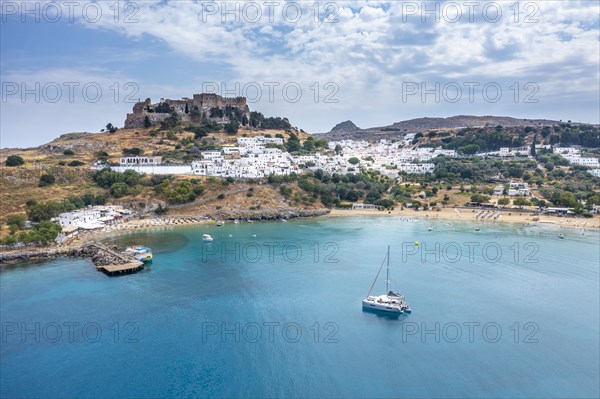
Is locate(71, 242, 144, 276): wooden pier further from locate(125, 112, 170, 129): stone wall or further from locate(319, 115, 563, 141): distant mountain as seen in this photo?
locate(319, 115, 563, 141): distant mountain

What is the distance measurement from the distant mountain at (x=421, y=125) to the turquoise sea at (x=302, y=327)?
4837 inches

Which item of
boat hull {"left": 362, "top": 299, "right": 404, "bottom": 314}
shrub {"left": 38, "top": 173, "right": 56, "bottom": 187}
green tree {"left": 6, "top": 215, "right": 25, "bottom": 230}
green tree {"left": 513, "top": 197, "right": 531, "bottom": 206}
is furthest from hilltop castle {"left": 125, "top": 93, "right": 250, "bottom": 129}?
boat hull {"left": 362, "top": 299, "right": 404, "bottom": 314}

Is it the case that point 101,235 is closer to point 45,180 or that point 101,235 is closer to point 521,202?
point 45,180

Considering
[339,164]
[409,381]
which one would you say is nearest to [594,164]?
[339,164]

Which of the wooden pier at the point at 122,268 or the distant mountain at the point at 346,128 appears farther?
the distant mountain at the point at 346,128

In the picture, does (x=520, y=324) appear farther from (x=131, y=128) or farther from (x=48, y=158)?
(x=131, y=128)

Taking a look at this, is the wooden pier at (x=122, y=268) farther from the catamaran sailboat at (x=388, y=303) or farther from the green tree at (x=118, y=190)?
the green tree at (x=118, y=190)

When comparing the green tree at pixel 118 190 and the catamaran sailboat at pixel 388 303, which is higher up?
the green tree at pixel 118 190

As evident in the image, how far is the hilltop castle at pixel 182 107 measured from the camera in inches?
3334

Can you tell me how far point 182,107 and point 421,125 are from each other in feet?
397

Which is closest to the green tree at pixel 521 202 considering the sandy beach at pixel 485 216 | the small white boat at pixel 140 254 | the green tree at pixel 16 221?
the sandy beach at pixel 485 216

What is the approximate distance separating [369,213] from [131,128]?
2004 inches

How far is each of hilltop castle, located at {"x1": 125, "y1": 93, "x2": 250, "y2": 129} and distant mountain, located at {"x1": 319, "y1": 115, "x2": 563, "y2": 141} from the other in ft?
237

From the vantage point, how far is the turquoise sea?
58.8 feet
